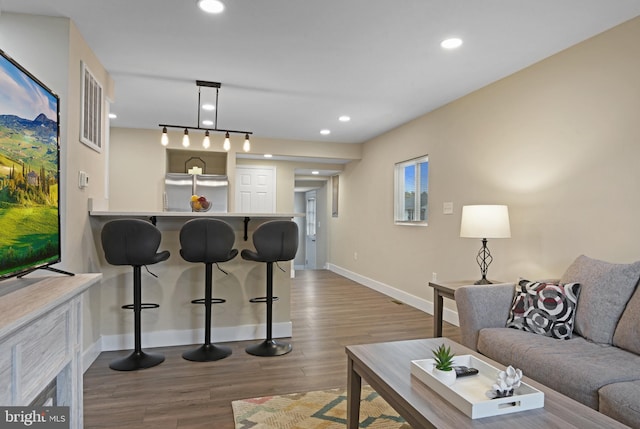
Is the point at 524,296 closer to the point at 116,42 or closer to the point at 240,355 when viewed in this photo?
the point at 240,355

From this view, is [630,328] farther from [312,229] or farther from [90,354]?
[312,229]

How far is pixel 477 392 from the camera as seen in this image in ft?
4.71

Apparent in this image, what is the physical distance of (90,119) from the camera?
3.03 m

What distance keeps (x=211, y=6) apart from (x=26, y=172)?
1626 millimetres

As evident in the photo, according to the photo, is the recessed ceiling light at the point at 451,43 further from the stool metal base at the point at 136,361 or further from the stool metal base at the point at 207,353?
the stool metal base at the point at 136,361

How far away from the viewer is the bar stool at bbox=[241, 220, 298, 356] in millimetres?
3156

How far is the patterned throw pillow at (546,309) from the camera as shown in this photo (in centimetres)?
234

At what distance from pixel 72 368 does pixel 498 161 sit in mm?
3661

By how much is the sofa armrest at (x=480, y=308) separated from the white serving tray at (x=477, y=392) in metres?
0.95

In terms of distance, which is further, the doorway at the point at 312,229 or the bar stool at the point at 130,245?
the doorway at the point at 312,229

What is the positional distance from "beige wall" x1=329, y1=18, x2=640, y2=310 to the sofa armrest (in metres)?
0.77

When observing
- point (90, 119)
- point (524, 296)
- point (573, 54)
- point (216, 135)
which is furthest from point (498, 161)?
point (216, 135)

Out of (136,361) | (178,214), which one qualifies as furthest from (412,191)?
(136,361)

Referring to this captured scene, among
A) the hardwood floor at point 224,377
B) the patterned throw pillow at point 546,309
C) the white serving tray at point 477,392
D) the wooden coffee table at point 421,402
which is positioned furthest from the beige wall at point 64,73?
the patterned throw pillow at point 546,309
